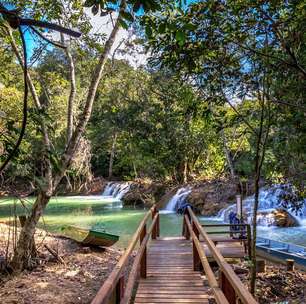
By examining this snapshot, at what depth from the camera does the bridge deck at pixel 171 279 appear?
177 inches

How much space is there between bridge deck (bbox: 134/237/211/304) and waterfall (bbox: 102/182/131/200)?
1997cm

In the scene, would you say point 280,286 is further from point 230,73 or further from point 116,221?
→ point 116,221

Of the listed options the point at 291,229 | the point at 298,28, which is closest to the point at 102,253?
the point at 298,28

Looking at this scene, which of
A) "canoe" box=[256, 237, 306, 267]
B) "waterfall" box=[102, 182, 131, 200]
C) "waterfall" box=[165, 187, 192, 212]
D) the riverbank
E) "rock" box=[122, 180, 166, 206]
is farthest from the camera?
"waterfall" box=[102, 182, 131, 200]

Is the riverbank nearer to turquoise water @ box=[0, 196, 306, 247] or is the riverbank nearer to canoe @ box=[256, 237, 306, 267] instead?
turquoise water @ box=[0, 196, 306, 247]

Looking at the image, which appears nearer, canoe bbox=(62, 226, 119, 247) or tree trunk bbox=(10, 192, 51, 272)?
tree trunk bbox=(10, 192, 51, 272)

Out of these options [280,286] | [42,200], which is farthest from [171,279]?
[42,200]

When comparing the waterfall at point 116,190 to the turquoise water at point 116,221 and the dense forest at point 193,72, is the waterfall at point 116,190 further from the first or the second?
the dense forest at point 193,72

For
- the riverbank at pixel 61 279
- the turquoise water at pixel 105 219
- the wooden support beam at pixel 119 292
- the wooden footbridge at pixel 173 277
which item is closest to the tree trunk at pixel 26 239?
the riverbank at pixel 61 279

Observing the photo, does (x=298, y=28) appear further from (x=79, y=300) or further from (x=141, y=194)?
(x=141, y=194)

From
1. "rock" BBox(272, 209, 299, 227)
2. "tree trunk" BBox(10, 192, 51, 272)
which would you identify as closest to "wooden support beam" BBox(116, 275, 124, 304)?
"tree trunk" BBox(10, 192, 51, 272)

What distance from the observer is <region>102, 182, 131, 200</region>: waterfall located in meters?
28.5

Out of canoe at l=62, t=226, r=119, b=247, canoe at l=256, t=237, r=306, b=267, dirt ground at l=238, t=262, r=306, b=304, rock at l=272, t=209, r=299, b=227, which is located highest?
rock at l=272, t=209, r=299, b=227

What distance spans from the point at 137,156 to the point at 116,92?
5013 millimetres
